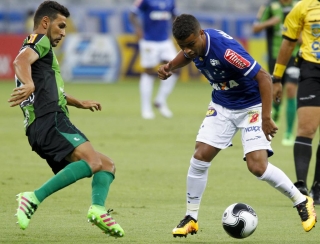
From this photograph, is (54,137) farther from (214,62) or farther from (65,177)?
(214,62)

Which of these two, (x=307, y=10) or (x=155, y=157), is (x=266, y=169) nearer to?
(x=307, y=10)

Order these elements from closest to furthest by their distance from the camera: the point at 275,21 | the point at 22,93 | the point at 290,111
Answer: the point at 22,93 < the point at 290,111 < the point at 275,21

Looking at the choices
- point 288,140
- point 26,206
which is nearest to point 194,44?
point 26,206

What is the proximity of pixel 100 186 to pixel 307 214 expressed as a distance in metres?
1.71

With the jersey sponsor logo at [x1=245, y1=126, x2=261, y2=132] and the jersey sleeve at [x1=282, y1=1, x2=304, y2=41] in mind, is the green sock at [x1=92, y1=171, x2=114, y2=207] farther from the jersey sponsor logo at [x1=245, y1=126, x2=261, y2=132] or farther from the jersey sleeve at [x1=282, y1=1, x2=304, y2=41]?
the jersey sleeve at [x1=282, y1=1, x2=304, y2=41]

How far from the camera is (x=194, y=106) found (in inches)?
753

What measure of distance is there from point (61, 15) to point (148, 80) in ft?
33.3

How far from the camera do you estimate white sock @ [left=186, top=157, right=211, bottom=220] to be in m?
6.30

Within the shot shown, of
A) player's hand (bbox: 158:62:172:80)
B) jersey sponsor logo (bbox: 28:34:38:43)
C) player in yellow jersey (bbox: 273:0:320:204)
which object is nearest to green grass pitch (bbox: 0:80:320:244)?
player in yellow jersey (bbox: 273:0:320:204)

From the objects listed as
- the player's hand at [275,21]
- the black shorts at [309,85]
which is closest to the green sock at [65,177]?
the black shorts at [309,85]

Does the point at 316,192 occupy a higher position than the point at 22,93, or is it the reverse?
the point at 22,93

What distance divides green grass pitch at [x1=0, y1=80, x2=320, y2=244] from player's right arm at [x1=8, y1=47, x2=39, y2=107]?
1129mm

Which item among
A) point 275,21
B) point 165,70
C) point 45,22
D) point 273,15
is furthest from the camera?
point 273,15

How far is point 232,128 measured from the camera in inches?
254
